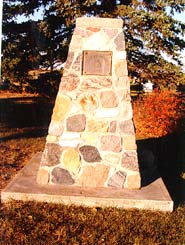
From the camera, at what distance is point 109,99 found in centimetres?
531

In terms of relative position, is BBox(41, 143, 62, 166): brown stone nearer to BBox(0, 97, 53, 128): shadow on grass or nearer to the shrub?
the shrub

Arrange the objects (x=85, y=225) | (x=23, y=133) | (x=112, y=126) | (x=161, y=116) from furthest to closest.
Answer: (x=161, y=116), (x=23, y=133), (x=112, y=126), (x=85, y=225)

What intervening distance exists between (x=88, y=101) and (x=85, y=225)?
1866mm

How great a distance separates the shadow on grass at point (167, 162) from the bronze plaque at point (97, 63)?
194 cm

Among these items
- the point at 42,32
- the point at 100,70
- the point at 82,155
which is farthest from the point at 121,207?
the point at 42,32

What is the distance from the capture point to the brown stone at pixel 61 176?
5453 millimetres

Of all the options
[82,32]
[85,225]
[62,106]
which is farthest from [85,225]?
[82,32]

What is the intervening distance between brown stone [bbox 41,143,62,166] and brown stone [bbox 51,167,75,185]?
0.13m

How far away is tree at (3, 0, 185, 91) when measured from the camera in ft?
37.3

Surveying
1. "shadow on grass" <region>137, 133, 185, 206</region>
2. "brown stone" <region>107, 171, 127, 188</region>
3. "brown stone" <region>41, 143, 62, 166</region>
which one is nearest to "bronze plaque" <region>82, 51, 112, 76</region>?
"brown stone" <region>41, 143, 62, 166</region>

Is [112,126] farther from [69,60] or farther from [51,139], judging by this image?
[69,60]

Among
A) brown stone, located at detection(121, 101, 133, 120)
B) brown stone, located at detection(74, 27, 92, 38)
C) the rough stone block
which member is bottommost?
the rough stone block

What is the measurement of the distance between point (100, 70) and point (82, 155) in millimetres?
1328

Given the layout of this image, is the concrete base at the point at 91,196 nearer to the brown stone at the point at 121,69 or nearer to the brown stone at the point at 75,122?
the brown stone at the point at 75,122
